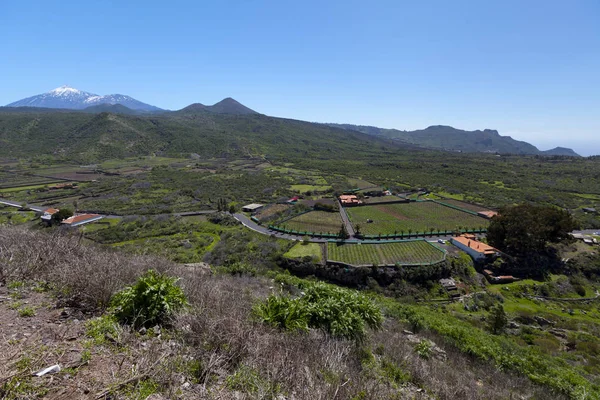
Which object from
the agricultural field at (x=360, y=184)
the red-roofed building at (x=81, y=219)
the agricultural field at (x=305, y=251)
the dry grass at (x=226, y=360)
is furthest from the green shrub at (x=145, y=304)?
the agricultural field at (x=360, y=184)

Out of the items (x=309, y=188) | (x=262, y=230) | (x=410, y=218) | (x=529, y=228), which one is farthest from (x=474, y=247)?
(x=309, y=188)

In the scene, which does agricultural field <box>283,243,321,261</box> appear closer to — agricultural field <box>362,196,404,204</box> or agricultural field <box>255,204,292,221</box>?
agricultural field <box>255,204,292,221</box>

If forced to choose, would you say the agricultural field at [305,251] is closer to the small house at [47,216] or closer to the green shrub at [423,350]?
the green shrub at [423,350]

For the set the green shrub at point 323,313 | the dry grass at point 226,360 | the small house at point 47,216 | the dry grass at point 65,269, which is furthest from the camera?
the small house at point 47,216

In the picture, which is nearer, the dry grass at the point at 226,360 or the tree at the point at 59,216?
the dry grass at the point at 226,360

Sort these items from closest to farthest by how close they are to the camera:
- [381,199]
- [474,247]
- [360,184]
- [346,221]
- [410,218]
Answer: [474,247] < [346,221] < [410,218] < [381,199] < [360,184]

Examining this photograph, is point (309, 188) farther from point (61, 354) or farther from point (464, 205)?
point (61, 354)
